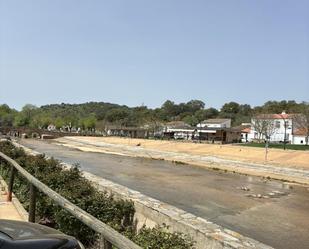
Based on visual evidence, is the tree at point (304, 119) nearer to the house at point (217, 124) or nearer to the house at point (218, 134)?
the house at point (218, 134)

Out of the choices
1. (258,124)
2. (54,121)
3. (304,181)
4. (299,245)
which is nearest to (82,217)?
(299,245)

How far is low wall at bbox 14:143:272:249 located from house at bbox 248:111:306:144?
81.2 m

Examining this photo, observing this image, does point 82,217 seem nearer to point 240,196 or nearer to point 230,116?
point 240,196

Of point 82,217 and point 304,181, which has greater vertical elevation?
point 82,217

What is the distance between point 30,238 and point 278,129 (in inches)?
3883

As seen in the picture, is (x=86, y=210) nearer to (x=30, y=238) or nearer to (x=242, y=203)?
(x=30, y=238)

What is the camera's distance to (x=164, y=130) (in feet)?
429

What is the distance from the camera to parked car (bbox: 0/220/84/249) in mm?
3092

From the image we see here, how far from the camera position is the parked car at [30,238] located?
309cm

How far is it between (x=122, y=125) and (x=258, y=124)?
2700 inches

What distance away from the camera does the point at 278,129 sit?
3848 inches

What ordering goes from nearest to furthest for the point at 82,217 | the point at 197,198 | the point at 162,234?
the point at 82,217, the point at 162,234, the point at 197,198

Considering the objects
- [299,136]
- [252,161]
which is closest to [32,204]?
[252,161]

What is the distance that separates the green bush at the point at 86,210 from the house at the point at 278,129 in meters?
80.9
